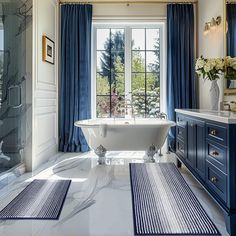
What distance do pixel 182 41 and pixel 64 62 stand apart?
6.77ft

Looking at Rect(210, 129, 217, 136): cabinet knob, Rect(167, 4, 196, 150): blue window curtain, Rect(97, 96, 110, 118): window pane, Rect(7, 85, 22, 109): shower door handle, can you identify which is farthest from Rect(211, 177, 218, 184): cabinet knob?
Rect(97, 96, 110, 118): window pane

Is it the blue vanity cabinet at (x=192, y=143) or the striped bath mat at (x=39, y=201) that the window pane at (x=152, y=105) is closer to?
the blue vanity cabinet at (x=192, y=143)

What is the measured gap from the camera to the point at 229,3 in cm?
323

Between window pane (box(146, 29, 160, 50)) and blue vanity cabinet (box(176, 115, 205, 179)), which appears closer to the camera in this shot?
blue vanity cabinet (box(176, 115, 205, 179))

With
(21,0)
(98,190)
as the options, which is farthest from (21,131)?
(21,0)

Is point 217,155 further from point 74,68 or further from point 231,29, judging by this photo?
point 74,68

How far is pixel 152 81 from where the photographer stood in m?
4.68

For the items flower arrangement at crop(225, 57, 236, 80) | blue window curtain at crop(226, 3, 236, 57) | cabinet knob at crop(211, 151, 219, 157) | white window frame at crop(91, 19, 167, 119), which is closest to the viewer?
cabinet knob at crop(211, 151, 219, 157)

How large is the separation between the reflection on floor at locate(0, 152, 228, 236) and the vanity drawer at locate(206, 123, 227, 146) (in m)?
0.62

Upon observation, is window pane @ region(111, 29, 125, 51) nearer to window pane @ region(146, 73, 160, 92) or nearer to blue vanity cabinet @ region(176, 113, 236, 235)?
window pane @ region(146, 73, 160, 92)

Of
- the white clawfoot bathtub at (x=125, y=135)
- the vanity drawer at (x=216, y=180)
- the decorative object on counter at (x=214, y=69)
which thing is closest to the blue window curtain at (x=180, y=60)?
the white clawfoot bathtub at (x=125, y=135)

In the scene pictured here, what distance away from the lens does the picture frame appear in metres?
3.77

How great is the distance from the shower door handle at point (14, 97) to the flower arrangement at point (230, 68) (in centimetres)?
260

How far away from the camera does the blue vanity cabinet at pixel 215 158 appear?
1701mm
